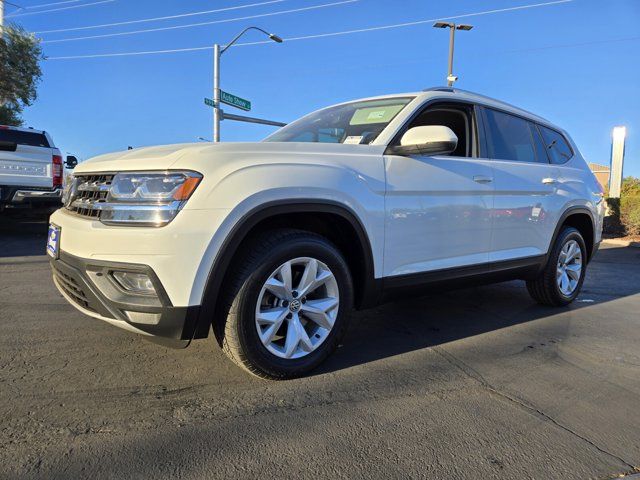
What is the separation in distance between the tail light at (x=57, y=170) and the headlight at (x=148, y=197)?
6.68 m

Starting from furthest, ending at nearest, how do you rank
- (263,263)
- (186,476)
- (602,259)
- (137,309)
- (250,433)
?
1. (602,259)
2. (263,263)
3. (137,309)
4. (250,433)
5. (186,476)

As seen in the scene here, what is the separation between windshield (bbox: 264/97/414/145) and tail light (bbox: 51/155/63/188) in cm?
579

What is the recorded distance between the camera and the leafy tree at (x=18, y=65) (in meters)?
21.1

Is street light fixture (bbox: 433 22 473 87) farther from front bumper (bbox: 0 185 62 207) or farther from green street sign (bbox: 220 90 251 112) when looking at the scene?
front bumper (bbox: 0 185 62 207)

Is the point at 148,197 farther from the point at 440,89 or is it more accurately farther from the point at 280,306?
the point at 440,89

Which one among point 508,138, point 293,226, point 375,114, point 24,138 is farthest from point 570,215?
point 24,138

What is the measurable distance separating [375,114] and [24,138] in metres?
7.76

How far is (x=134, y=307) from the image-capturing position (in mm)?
2467

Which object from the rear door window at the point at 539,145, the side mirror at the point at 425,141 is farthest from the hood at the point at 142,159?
the rear door window at the point at 539,145

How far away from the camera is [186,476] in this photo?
6.48 feet

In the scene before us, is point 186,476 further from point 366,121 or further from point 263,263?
point 366,121

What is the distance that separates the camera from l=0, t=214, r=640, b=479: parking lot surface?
2.10 meters

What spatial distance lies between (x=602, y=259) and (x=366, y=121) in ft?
25.3

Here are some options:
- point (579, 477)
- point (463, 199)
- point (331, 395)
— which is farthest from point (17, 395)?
point (463, 199)
